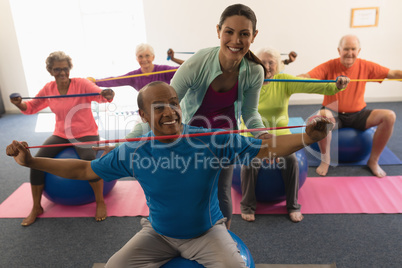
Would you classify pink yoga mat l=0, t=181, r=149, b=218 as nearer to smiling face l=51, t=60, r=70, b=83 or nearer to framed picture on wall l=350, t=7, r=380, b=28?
smiling face l=51, t=60, r=70, b=83

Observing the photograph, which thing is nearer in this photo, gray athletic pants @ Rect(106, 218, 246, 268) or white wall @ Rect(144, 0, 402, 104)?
gray athletic pants @ Rect(106, 218, 246, 268)

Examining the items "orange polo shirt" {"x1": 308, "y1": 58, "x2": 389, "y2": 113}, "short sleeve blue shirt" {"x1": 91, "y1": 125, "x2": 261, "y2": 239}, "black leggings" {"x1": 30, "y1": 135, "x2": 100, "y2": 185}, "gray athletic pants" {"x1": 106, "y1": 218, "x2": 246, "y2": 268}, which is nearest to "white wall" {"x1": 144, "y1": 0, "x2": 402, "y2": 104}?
"orange polo shirt" {"x1": 308, "y1": 58, "x2": 389, "y2": 113}

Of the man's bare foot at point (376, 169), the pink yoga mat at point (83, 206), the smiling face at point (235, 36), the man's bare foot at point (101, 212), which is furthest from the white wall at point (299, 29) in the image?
Result: the smiling face at point (235, 36)

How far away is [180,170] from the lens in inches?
56.9

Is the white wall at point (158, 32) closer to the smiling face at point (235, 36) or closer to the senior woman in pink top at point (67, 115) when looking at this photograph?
the senior woman in pink top at point (67, 115)

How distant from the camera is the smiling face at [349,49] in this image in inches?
124

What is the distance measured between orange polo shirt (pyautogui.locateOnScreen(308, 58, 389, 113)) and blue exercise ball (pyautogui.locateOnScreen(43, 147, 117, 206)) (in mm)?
2298

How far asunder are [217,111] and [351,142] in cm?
193

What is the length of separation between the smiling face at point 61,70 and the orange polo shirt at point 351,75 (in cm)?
222

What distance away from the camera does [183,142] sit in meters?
1.47

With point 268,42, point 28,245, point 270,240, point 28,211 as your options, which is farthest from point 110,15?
point 270,240

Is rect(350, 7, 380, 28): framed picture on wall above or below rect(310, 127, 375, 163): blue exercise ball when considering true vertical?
above

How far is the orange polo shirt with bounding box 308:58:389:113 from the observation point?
327 cm

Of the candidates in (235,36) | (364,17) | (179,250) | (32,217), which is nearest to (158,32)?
(364,17)
